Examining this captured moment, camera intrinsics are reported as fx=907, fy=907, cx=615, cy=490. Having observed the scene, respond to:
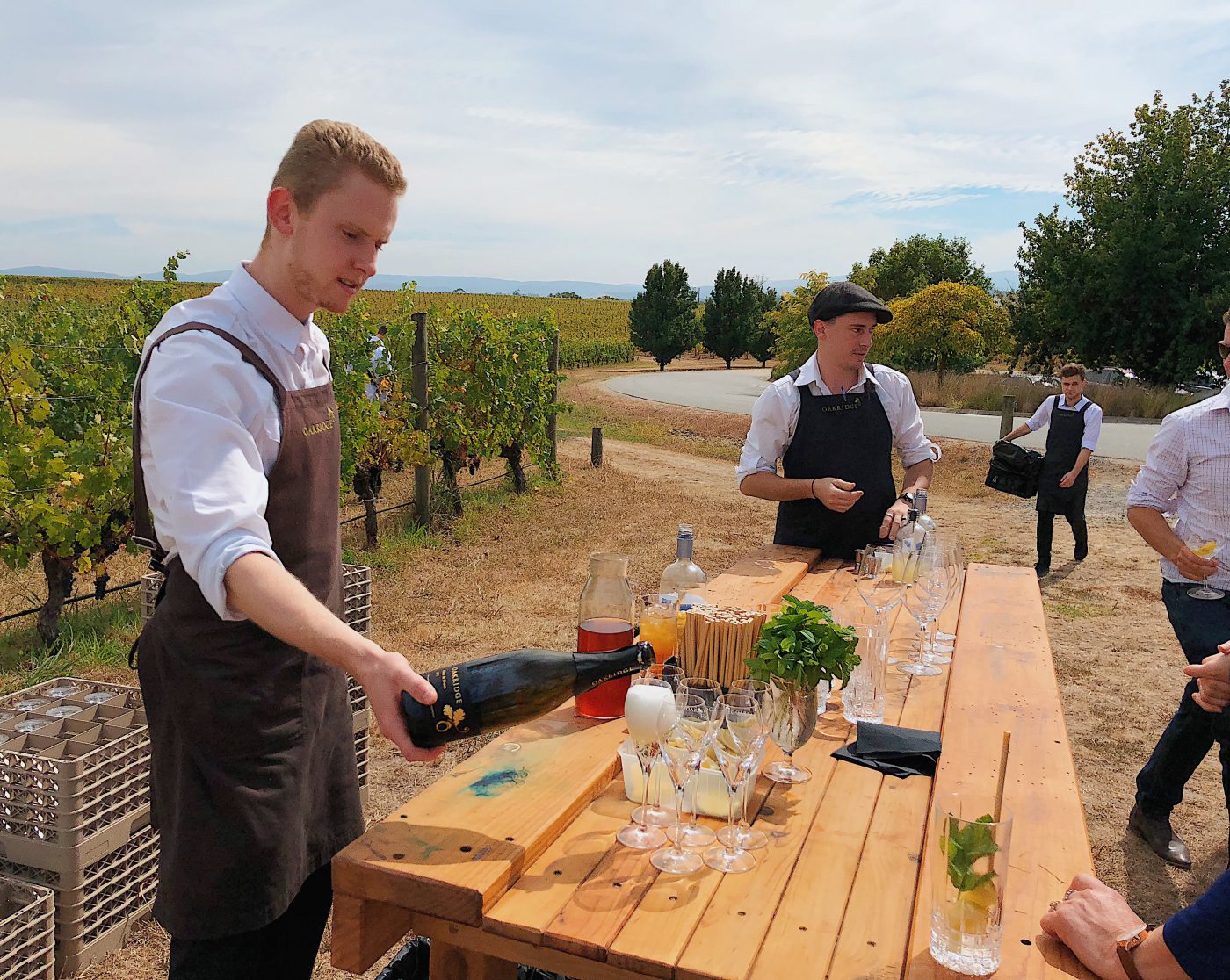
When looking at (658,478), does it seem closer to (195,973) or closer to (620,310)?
(195,973)

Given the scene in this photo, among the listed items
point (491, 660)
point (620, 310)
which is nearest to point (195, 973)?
point (491, 660)

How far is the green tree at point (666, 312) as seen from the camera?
4269 cm

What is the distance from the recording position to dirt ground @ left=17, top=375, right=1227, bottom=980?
3.76 m

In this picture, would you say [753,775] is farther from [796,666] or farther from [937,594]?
[937,594]

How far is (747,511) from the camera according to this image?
10.3 metres

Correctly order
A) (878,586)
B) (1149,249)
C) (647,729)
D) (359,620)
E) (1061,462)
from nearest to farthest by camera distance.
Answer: (647,729) < (878,586) < (359,620) < (1061,462) < (1149,249)

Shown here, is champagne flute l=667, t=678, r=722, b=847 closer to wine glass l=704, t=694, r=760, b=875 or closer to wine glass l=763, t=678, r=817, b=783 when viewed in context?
wine glass l=704, t=694, r=760, b=875

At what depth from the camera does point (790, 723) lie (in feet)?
6.14

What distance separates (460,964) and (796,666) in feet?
2.75

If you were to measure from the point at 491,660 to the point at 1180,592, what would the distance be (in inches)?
113

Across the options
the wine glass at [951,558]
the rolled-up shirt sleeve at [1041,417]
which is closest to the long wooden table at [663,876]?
the wine glass at [951,558]

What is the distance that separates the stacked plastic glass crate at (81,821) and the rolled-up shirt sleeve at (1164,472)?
354cm

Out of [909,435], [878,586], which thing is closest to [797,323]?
[909,435]

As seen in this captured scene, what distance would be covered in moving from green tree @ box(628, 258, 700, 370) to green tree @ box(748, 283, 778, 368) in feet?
9.88
